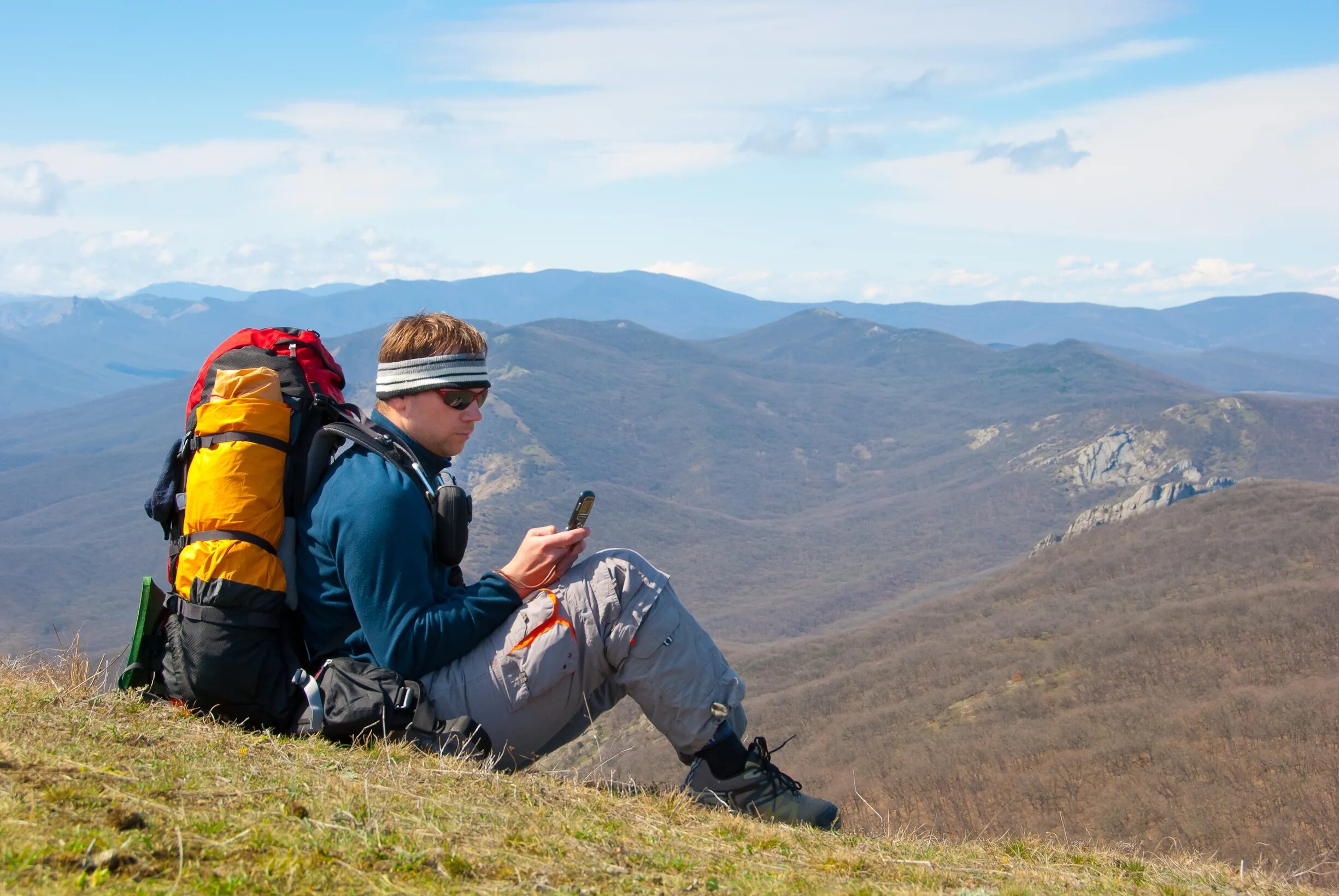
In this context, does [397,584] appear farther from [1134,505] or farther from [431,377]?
[1134,505]

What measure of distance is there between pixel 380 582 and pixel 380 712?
23.8 inches

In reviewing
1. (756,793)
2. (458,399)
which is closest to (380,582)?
(458,399)

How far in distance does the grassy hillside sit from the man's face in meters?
1.52

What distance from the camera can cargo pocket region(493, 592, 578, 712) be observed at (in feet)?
15.5

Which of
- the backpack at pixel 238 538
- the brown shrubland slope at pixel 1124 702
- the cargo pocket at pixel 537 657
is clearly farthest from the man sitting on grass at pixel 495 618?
the brown shrubland slope at pixel 1124 702

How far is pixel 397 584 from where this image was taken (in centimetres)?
459

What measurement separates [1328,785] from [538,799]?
26.2 meters

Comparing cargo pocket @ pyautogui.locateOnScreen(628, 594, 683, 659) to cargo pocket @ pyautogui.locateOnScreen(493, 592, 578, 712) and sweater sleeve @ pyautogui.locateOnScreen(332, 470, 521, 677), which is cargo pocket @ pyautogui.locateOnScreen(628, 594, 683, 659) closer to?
cargo pocket @ pyautogui.locateOnScreen(493, 592, 578, 712)

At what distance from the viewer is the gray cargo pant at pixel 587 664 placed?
4.77m

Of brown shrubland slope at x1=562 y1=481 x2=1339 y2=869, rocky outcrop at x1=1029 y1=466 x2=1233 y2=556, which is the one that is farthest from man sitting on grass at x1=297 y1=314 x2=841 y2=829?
rocky outcrop at x1=1029 y1=466 x2=1233 y2=556

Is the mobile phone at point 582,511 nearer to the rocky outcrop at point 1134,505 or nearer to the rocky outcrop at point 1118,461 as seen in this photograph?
the rocky outcrop at point 1134,505

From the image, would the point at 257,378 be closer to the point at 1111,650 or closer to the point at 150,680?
the point at 150,680

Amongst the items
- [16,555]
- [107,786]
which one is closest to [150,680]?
[107,786]

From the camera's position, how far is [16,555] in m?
170
